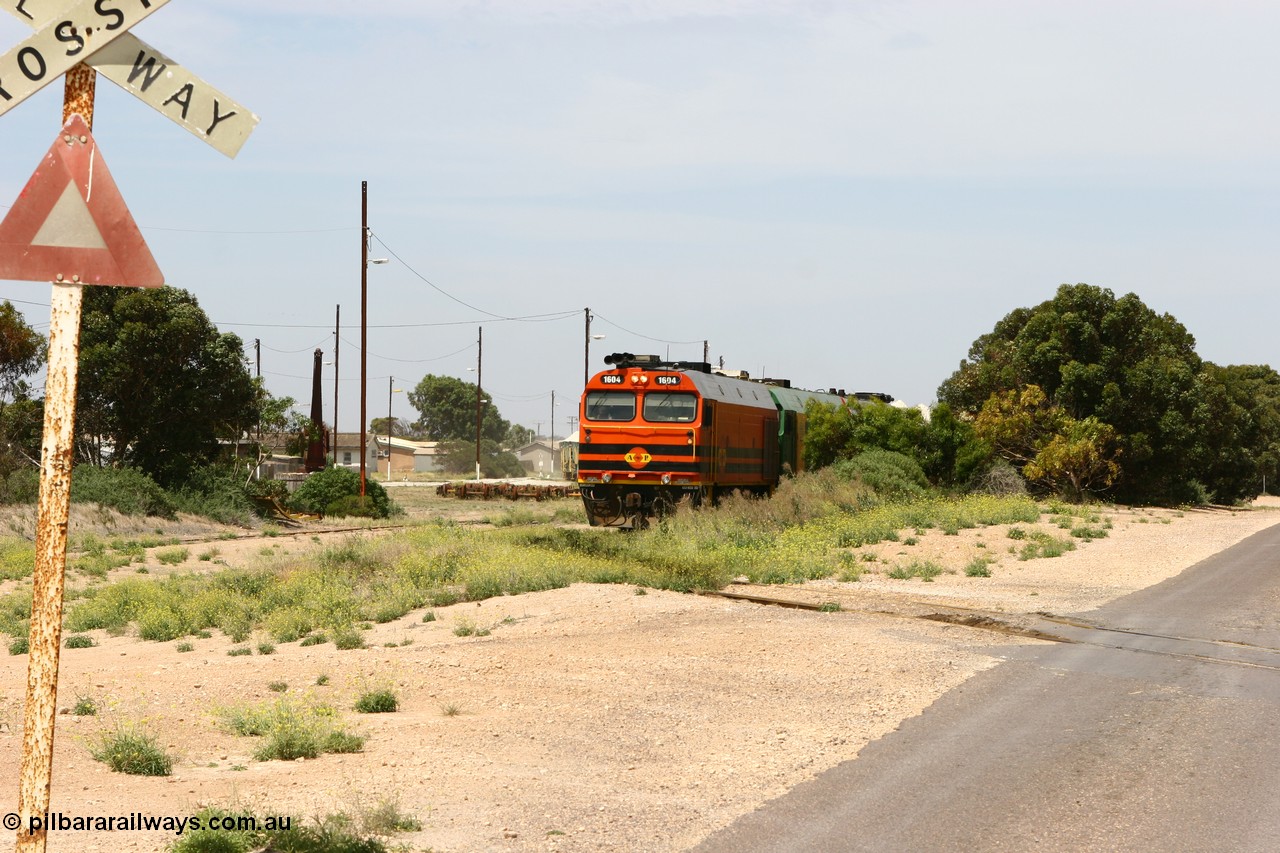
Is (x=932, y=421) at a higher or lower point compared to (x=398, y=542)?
higher

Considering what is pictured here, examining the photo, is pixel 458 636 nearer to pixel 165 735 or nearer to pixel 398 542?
pixel 165 735

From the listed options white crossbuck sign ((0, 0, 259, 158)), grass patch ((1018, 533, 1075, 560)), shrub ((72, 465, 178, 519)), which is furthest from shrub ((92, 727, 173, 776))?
shrub ((72, 465, 178, 519))

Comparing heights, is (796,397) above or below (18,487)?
above

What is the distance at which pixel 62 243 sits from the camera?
4.76 metres

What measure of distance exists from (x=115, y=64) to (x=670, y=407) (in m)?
22.4

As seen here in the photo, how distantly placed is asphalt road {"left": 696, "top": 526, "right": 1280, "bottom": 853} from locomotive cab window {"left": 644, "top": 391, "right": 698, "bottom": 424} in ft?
45.4

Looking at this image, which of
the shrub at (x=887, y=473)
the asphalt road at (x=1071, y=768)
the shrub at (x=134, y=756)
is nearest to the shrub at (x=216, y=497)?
the shrub at (x=887, y=473)

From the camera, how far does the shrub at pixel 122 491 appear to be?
31.9 metres


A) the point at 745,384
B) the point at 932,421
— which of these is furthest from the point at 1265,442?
the point at 745,384

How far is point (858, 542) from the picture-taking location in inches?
1030

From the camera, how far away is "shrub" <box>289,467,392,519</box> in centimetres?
4069

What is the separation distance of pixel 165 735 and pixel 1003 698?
22.3 ft

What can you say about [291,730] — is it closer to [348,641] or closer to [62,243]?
[348,641]

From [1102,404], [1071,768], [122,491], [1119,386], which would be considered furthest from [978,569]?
[1119,386]
